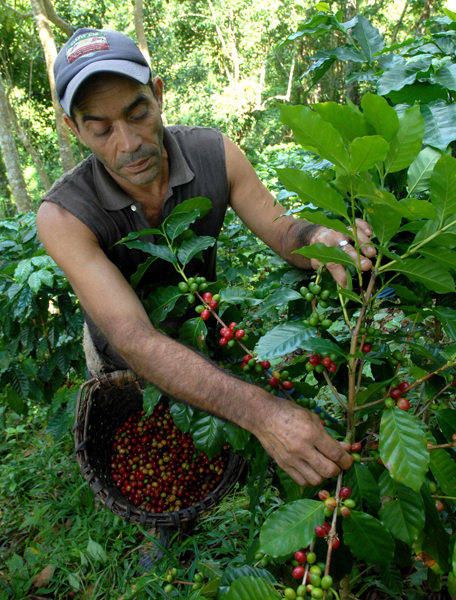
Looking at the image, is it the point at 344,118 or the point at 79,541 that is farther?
the point at 79,541

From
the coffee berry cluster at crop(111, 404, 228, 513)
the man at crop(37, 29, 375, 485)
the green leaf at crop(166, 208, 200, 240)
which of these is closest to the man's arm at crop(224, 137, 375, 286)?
the man at crop(37, 29, 375, 485)

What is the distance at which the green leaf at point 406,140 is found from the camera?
0.80 meters

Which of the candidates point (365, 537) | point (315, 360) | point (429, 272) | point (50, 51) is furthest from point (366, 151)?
point (50, 51)

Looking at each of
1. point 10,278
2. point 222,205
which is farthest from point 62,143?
point 222,205

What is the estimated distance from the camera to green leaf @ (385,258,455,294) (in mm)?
898

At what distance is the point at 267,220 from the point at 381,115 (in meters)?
1.12

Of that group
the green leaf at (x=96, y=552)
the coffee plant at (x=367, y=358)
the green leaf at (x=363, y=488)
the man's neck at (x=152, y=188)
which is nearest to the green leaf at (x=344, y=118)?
the coffee plant at (x=367, y=358)

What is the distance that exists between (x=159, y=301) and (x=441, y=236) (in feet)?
3.02

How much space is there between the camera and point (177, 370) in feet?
4.31

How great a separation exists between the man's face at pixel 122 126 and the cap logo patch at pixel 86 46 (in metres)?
0.17

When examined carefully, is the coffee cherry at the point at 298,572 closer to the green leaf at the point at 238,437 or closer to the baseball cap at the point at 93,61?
the green leaf at the point at 238,437

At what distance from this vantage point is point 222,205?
2.14 metres

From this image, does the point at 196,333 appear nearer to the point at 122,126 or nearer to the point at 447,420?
the point at 447,420

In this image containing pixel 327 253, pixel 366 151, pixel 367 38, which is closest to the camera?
pixel 366 151
